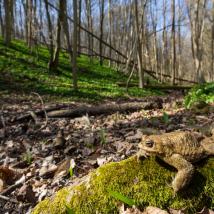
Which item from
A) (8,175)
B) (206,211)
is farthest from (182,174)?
(8,175)

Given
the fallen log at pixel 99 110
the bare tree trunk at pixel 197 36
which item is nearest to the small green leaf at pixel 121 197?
the fallen log at pixel 99 110

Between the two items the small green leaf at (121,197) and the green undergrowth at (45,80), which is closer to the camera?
the small green leaf at (121,197)

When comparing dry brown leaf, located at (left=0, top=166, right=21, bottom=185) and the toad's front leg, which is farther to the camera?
dry brown leaf, located at (left=0, top=166, right=21, bottom=185)

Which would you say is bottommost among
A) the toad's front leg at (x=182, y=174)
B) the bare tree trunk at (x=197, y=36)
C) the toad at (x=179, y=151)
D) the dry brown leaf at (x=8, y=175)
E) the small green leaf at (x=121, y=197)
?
the dry brown leaf at (x=8, y=175)

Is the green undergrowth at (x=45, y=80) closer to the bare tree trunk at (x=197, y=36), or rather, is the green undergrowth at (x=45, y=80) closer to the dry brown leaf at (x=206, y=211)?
the bare tree trunk at (x=197, y=36)

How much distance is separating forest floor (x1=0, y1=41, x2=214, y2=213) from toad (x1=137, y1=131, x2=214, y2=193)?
3.54 ft

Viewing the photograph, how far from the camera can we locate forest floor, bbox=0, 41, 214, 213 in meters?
3.75

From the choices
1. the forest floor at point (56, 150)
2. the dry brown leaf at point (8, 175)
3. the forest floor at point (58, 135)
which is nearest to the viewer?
the forest floor at point (56, 150)

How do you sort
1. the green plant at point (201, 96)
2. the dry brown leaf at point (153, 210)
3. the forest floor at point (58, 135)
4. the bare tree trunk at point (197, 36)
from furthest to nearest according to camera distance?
1. the bare tree trunk at point (197, 36)
2. the green plant at point (201, 96)
3. the forest floor at point (58, 135)
4. the dry brown leaf at point (153, 210)

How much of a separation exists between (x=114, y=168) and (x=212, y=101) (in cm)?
718

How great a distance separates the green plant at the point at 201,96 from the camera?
9.46 metres

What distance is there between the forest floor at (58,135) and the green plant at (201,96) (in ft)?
1.24

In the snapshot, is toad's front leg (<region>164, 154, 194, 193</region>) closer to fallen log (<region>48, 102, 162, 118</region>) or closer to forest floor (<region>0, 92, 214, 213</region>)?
forest floor (<region>0, 92, 214, 213</region>)

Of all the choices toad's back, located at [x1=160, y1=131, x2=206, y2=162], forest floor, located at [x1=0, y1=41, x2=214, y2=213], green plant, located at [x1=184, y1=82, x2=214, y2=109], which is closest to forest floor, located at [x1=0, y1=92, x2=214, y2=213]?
Result: forest floor, located at [x1=0, y1=41, x2=214, y2=213]
